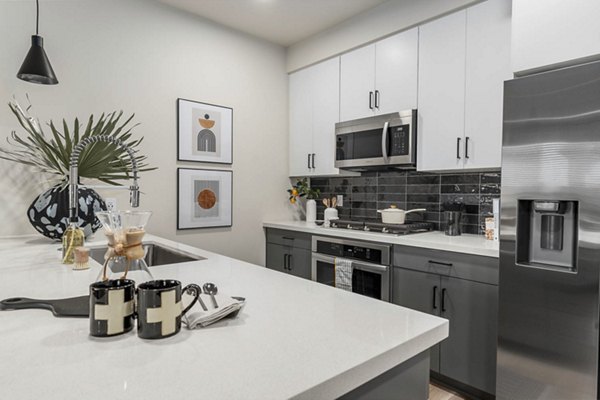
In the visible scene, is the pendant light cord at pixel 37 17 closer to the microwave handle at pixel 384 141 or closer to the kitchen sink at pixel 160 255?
the kitchen sink at pixel 160 255

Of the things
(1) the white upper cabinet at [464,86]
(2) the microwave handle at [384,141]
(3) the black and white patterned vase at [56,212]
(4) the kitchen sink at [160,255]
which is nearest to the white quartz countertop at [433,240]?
(1) the white upper cabinet at [464,86]

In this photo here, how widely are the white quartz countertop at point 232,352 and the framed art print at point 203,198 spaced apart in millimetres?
1895

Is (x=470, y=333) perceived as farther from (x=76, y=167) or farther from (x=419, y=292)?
(x=76, y=167)

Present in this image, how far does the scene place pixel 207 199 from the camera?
310cm

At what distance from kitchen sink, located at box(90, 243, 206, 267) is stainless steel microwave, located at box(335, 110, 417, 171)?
1.61 meters

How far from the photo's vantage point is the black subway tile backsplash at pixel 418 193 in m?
2.54

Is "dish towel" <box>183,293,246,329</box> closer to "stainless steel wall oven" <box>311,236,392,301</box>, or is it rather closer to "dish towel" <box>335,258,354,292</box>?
"stainless steel wall oven" <box>311,236,392,301</box>

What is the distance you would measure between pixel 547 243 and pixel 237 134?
2.51 m

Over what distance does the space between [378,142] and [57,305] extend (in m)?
2.35

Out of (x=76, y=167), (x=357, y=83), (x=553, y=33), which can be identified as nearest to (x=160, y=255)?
(x=76, y=167)

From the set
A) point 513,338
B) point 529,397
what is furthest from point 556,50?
point 529,397

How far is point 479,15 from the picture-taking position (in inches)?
89.7

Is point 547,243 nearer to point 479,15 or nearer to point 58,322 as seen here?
point 479,15

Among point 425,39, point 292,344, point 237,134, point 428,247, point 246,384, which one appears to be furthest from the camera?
point 237,134
